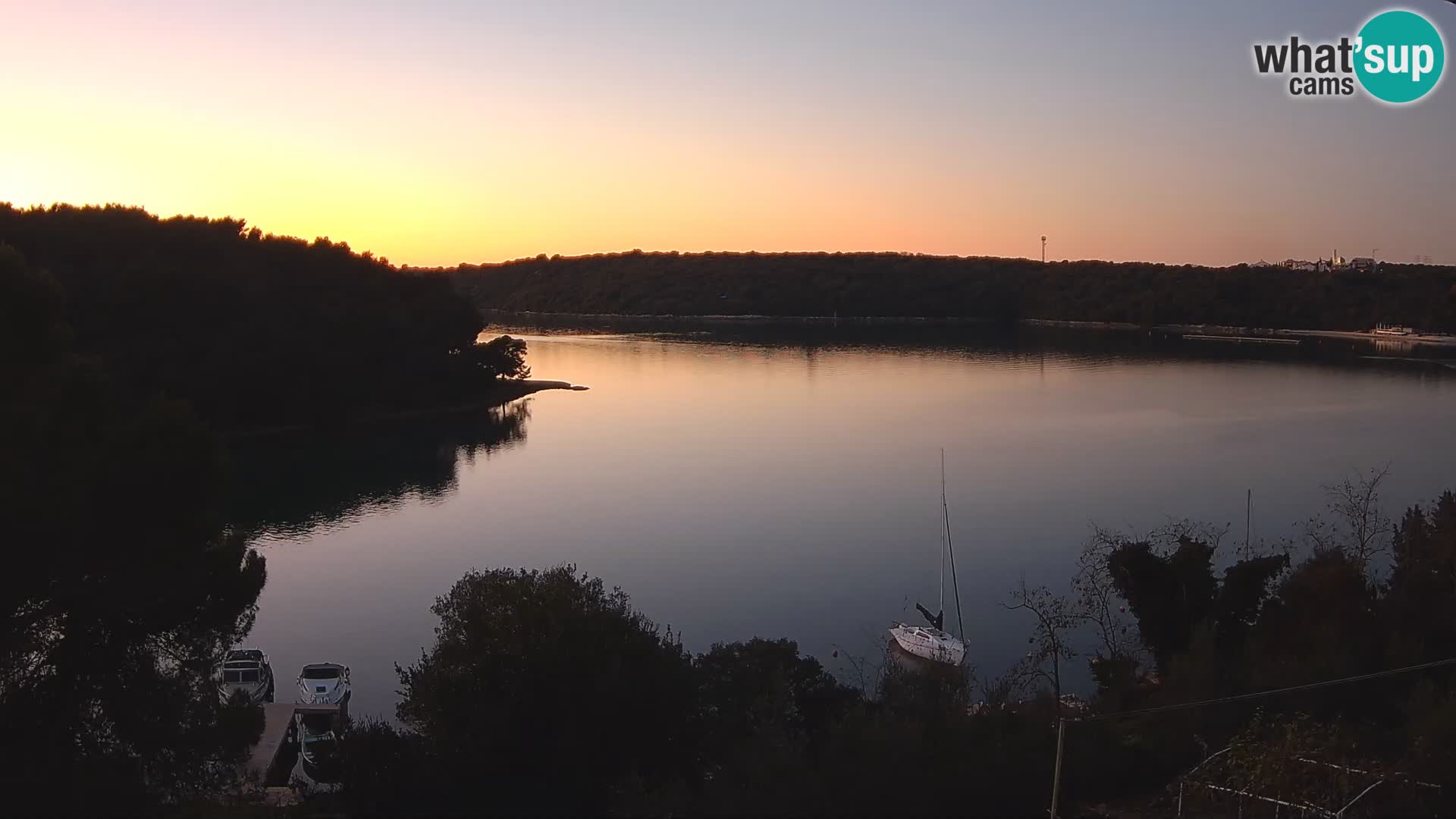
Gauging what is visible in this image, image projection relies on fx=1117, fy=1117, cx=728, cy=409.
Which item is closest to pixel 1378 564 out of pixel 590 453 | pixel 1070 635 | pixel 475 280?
pixel 1070 635

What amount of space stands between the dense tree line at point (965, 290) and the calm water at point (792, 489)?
39699 mm

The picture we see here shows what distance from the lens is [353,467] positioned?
1276 inches

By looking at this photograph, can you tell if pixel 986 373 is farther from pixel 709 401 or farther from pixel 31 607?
pixel 31 607

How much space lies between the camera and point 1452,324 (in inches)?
3177

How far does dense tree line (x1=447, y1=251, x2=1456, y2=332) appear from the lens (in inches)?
3659

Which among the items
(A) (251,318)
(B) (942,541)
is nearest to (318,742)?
(B) (942,541)

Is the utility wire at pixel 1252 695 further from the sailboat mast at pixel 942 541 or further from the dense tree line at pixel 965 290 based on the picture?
the dense tree line at pixel 965 290

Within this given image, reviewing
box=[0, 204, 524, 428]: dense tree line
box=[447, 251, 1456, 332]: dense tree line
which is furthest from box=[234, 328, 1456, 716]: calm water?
box=[447, 251, 1456, 332]: dense tree line

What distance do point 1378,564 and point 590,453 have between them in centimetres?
2223

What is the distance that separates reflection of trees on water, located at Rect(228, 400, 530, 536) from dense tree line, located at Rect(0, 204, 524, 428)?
2.08 meters

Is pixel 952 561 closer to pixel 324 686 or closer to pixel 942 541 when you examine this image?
pixel 942 541

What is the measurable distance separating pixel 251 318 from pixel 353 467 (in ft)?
38.3

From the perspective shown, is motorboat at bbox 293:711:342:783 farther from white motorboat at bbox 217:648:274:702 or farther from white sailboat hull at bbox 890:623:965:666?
white sailboat hull at bbox 890:623:965:666

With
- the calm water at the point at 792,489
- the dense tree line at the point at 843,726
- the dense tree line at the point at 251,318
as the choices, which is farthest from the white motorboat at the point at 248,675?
the dense tree line at the point at 251,318
